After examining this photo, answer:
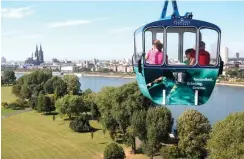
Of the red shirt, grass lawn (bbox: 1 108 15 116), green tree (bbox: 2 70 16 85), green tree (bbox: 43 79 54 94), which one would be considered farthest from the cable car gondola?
green tree (bbox: 2 70 16 85)

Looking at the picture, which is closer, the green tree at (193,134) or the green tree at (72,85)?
the green tree at (193,134)

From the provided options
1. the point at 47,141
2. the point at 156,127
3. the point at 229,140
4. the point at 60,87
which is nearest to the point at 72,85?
the point at 60,87

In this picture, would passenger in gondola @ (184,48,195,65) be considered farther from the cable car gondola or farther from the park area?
the park area

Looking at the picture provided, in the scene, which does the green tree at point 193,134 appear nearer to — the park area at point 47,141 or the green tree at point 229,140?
the park area at point 47,141

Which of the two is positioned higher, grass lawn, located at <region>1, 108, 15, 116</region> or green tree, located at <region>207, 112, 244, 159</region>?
green tree, located at <region>207, 112, 244, 159</region>

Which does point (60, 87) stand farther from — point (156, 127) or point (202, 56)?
point (202, 56)

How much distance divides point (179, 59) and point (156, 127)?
2125cm

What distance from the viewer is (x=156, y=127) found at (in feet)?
95.8

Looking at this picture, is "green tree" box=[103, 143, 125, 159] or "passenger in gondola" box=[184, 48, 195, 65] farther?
"green tree" box=[103, 143, 125, 159]

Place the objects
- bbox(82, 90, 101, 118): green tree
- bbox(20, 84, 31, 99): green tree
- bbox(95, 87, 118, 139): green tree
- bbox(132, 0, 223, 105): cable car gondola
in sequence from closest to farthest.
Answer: bbox(132, 0, 223, 105): cable car gondola
bbox(95, 87, 118, 139): green tree
bbox(82, 90, 101, 118): green tree
bbox(20, 84, 31, 99): green tree

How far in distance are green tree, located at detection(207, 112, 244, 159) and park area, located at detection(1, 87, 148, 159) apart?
953 cm

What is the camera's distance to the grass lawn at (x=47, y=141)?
31781 millimetres

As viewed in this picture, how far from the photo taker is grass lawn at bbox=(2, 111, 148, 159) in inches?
1251

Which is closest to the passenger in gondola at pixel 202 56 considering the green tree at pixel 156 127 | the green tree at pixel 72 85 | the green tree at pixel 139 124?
the green tree at pixel 156 127
